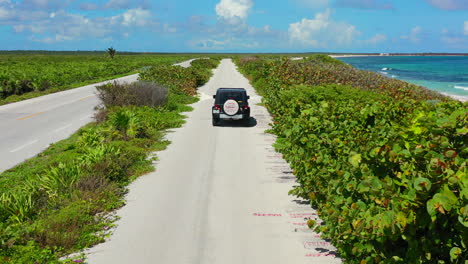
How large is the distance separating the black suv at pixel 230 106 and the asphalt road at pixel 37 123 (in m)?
6.51

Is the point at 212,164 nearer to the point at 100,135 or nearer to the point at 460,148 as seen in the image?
the point at 100,135

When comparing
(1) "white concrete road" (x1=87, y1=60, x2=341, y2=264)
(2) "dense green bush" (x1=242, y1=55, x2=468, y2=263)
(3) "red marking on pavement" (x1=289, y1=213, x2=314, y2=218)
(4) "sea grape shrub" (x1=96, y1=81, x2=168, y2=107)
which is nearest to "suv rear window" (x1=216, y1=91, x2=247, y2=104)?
(4) "sea grape shrub" (x1=96, y1=81, x2=168, y2=107)

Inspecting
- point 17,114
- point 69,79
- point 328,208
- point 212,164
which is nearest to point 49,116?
point 17,114

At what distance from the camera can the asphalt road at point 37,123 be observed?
13625 mm

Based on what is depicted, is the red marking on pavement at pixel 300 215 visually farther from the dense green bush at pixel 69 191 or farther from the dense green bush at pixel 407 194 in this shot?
the dense green bush at pixel 69 191

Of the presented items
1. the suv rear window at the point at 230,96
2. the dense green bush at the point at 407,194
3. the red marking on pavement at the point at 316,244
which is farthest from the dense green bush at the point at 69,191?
the dense green bush at the point at 407,194

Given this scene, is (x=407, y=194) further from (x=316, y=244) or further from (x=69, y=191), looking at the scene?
(x=69, y=191)

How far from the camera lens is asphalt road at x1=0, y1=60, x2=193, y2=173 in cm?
1362

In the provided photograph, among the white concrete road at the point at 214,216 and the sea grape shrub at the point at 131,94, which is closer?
the white concrete road at the point at 214,216

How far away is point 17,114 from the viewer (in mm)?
21719

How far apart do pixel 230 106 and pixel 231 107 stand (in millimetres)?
64

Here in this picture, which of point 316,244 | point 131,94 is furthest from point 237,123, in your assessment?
point 316,244

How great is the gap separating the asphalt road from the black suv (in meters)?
6.51

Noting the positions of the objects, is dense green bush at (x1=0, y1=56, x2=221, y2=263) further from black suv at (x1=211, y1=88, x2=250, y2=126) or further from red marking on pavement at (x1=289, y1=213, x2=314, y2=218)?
red marking on pavement at (x1=289, y1=213, x2=314, y2=218)
